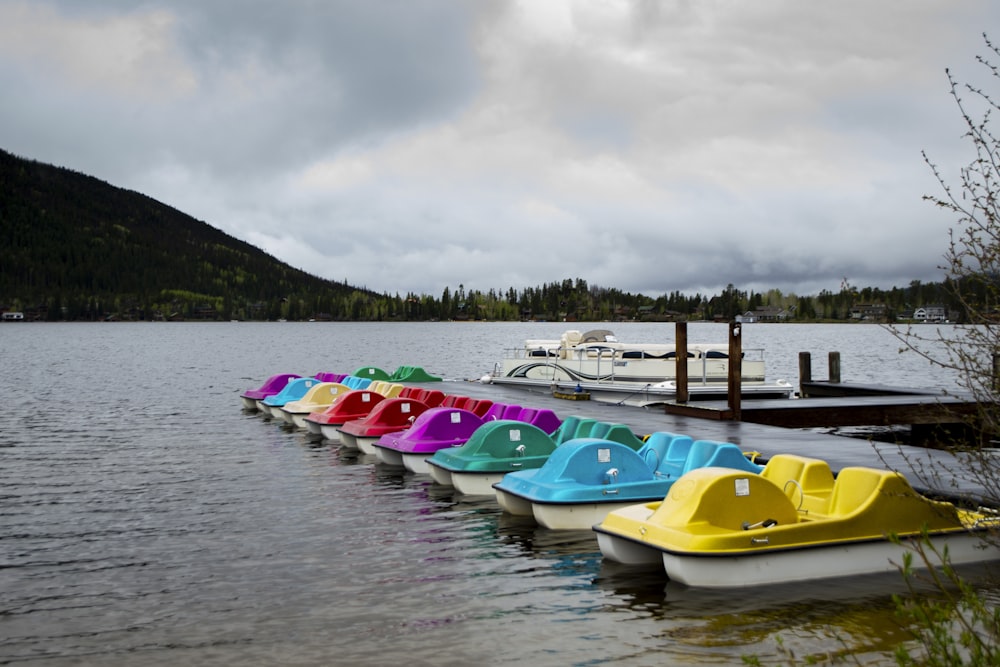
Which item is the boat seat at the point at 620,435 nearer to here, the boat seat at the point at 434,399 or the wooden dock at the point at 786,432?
the wooden dock at the point at 786,432

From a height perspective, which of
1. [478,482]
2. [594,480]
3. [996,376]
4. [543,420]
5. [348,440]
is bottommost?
[348,440]

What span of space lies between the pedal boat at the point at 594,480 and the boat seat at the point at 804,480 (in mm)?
801

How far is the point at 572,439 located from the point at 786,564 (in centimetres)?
615

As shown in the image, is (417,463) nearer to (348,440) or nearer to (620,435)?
(348,440)

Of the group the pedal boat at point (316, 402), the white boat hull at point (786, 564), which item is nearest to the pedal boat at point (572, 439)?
the white boat hull at point (786, 564)

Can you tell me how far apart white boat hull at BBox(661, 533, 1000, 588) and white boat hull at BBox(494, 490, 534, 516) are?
3.76 meters

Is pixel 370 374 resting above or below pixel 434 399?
above

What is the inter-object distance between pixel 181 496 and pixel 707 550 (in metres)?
12.3

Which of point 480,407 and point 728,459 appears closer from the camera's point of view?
point 728,459

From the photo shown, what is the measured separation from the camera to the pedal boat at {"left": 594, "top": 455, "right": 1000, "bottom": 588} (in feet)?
37.1

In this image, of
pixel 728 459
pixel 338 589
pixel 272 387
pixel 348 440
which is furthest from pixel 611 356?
pixel 338 589

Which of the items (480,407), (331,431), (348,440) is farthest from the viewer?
(331,431)

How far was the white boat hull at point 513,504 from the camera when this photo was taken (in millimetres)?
15461

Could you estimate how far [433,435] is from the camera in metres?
20.9
